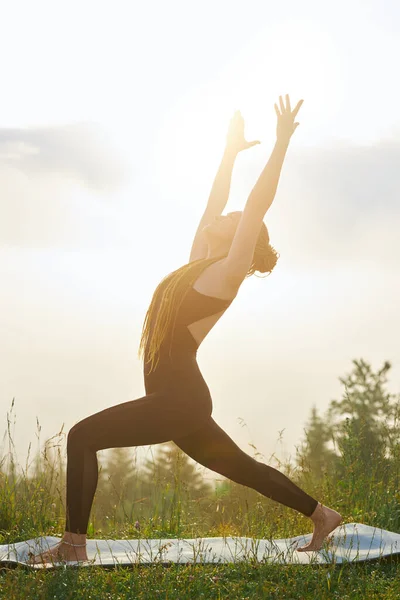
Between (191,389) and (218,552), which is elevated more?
(191,389)

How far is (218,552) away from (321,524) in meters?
0.71

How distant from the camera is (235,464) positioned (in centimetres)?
489

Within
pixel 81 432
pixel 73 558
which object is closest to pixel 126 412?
pixel 81 432

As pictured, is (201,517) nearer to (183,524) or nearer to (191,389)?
(183,524)

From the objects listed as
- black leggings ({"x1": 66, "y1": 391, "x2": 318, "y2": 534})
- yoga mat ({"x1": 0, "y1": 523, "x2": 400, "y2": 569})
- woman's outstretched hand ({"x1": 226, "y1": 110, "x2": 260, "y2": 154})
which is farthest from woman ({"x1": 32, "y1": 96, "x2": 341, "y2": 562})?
woman's outstretched hand ({"x1": 226, "y1": 110, "x2": 260, "y2": 154})

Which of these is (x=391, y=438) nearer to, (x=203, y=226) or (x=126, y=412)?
(x=203, y=226)

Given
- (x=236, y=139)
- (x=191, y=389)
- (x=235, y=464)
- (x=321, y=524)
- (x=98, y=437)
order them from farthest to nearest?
(x=236, y=139)
(x=321, y=524)
(x=235, y=464)
(x=191, y=389)
(x=98, y=437)

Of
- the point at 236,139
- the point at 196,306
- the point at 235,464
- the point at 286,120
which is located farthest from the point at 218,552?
the point at 236,139

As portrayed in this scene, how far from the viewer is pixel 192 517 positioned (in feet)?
21.5

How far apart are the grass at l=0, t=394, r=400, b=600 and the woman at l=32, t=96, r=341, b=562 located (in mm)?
377

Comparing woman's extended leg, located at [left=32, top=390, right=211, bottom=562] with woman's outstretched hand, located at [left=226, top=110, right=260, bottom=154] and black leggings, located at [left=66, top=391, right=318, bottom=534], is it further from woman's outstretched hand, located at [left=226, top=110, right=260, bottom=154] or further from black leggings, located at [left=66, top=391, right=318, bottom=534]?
woman's outstretched hand, located at [left=226, top=110, right=260, bottom=154]

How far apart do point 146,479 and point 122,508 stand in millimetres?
771

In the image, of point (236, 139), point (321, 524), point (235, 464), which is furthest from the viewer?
point (236, 139)

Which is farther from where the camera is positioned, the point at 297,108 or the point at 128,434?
the point at 297,108
